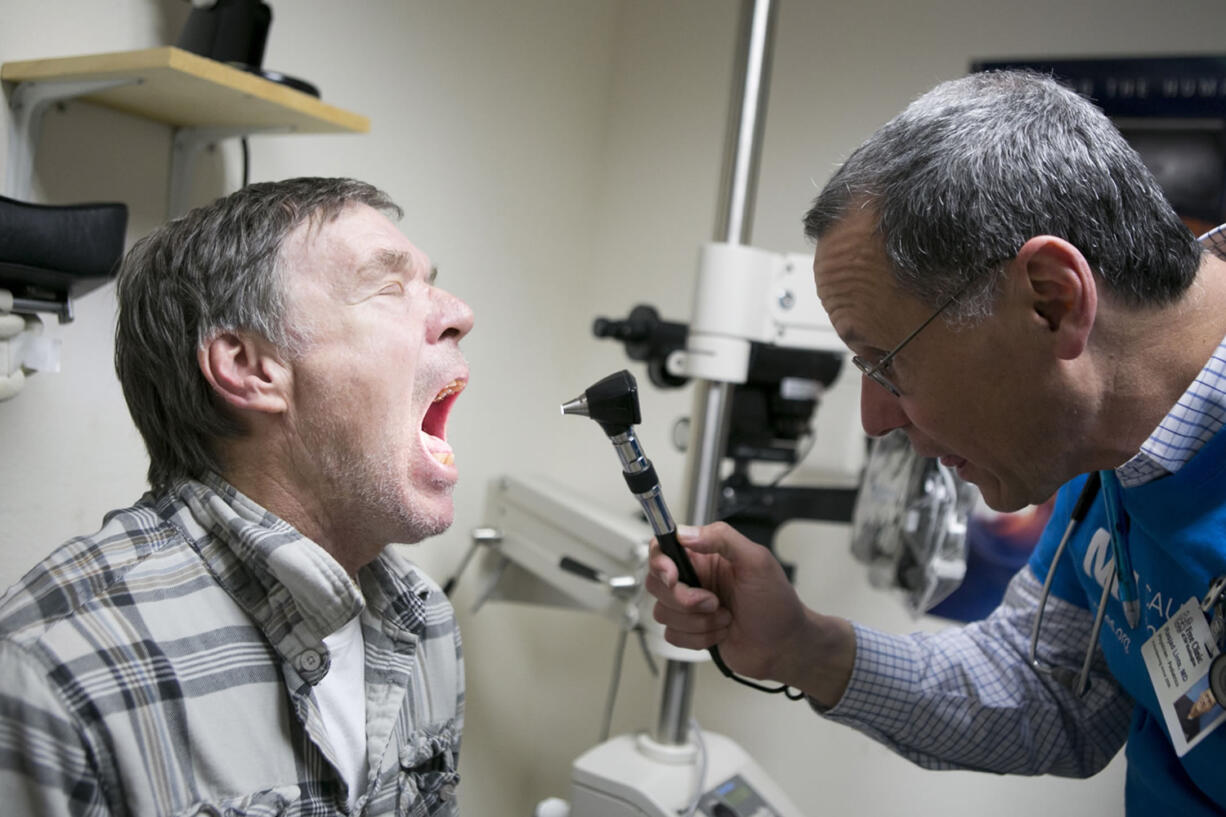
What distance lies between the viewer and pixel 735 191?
171 centimetres

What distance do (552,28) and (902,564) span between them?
5.22 ft

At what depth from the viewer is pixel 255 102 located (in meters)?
1.28

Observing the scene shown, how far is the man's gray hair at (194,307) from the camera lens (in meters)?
1.03

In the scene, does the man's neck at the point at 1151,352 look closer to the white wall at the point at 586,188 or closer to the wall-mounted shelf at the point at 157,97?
the wall-mounted shelf at the point at 157,97

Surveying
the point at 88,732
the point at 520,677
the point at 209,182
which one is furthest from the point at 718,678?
the point at 88,732

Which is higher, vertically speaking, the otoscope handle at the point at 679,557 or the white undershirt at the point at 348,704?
the otoscope handle at the point at 679,557

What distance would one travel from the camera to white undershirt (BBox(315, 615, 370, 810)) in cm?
102

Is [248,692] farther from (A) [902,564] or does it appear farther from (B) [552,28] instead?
(B) [552,28]

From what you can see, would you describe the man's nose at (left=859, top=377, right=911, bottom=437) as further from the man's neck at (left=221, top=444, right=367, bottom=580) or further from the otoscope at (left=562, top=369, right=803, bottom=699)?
the man's neck at (left=221, top=444, right=367, bottom=580)

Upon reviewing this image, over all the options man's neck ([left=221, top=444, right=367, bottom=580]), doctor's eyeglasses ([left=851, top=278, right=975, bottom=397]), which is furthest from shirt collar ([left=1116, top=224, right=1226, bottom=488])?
man's neck ([left=221, top=444, right=367, bottom=580])

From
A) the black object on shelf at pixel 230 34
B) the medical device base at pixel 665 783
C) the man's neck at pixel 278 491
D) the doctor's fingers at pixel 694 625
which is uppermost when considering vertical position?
A: the black object on shelf at pixel 230 34

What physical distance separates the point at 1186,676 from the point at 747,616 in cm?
50

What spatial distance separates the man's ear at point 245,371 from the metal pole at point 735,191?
892 mm

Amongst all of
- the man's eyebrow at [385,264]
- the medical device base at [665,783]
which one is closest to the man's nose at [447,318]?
the man's eyebrow at [385,264]
